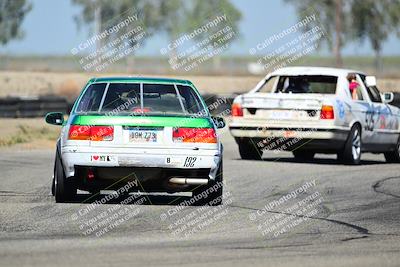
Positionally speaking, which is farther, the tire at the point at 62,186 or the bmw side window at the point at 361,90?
the bmw side window at the point at 361,90

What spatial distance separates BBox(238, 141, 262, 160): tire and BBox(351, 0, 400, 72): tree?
69601 millimetres

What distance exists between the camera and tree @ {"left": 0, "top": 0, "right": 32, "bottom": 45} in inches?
3716

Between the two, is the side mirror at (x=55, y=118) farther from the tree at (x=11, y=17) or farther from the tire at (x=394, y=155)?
the tree at (x=11, y=17)

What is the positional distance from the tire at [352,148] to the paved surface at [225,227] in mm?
2314

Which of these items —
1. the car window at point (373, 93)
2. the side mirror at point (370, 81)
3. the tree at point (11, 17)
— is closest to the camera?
the side mirror at point (370, 81)

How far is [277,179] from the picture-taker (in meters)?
14.4

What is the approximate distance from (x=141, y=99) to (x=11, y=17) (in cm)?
8587

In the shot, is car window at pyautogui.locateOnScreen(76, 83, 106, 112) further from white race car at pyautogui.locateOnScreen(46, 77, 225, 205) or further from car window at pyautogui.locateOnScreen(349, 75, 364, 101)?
car window at pyautogui.locateOnScreen(349, 75, 364, 101)

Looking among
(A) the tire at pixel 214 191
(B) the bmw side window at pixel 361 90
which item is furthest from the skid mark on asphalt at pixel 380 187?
(B) the bmw side window at pixel 361 90

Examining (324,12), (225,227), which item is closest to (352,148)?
(225,227)

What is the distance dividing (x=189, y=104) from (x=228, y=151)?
9.64 metres

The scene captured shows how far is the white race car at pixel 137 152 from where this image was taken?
35.1 ft

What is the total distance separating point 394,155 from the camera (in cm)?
1892

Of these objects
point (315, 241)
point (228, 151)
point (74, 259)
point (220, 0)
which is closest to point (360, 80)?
point (228, 151)
